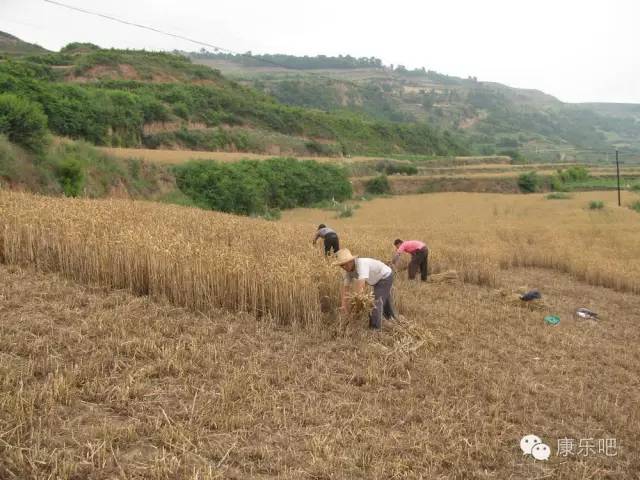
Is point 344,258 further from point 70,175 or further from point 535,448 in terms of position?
point 70,175

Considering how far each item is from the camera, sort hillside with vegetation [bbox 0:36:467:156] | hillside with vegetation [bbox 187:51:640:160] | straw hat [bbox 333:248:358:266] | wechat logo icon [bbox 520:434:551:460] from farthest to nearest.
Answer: hillside with vegetation [bbox 187:51:640:160] → hillside with vegetation [bbox 0:36:467:156] → straw hat [bbox 333:248:358:266] → wechat logo icon [bbox 520:434:551:460]

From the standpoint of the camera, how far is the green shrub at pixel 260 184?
26.5 metres

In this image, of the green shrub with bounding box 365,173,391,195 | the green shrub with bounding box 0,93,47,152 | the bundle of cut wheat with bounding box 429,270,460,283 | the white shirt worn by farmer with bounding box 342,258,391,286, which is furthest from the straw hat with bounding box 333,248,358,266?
the green shrub with bounding box 365,173,391,195

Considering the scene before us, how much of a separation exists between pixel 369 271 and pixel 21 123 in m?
15.3

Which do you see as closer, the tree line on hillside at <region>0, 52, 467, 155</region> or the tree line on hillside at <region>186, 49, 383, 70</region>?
the tree line on hillside at <region>0, 52, 467, 155</region>

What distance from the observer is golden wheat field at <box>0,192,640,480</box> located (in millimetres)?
4102

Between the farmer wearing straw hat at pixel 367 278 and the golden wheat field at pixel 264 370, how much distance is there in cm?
27

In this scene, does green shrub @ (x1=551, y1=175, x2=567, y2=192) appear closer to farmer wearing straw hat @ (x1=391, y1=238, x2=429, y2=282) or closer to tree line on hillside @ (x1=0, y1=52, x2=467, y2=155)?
tree line on hillside @ (x1=0, y1=52, x2=467, y2=155)

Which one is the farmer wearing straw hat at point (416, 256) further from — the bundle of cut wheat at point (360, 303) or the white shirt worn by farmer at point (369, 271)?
the bundle of cut wheat at point (360, 303)

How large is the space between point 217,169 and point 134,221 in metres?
17.4

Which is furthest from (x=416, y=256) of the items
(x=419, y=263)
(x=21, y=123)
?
(x=21, y=123)

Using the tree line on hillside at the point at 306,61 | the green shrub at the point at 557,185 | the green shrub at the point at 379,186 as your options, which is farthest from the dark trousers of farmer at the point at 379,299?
the tree line on hillside at the point at 306,61

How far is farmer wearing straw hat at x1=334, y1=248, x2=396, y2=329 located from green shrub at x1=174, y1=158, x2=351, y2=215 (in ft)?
64.5

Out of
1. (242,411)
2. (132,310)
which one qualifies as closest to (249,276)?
(132,310)
